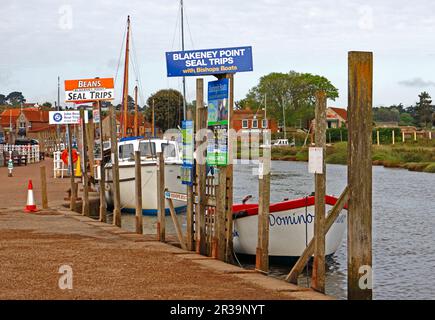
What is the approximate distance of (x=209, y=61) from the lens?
47.0 feet

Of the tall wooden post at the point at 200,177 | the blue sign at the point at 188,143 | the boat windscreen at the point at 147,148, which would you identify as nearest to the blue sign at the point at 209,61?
the tall wooden post at the point at 200,177

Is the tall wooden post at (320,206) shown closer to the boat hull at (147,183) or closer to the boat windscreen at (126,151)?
the boat hull at (147,183)

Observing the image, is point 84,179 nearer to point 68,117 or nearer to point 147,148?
point 68,117

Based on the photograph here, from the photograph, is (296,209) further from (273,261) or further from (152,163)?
(152,163)

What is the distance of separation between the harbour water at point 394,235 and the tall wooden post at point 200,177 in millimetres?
1696

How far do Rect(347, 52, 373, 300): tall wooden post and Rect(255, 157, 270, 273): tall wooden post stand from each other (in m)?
2.13

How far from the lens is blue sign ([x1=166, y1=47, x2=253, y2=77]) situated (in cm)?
1397

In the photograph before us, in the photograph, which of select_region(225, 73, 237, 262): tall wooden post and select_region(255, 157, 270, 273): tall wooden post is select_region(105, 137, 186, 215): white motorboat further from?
select_region(255, 157, 270, 273): tall wooden post

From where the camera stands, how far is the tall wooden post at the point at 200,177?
48.7 ft

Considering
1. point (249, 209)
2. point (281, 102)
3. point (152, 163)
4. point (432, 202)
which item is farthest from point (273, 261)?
point (281, 102)

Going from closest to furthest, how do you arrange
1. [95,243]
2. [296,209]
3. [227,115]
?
1. [227,115]
2. [95,243]
3. [296,209]

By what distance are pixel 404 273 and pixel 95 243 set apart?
7.29m

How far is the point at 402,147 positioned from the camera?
3014 inches

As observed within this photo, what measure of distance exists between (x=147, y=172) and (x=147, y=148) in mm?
1588
